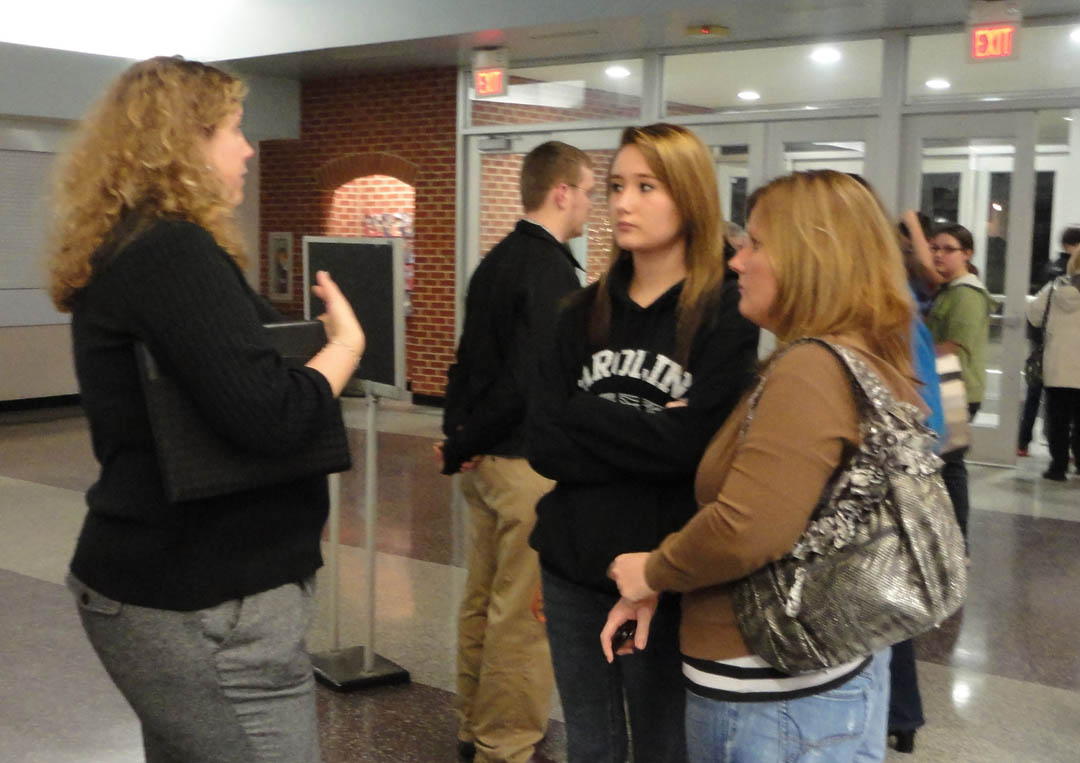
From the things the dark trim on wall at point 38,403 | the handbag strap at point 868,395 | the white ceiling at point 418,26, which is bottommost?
the dark trim on wall at point 38,403

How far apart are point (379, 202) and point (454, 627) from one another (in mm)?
8012

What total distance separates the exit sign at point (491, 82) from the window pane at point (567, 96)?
60cm

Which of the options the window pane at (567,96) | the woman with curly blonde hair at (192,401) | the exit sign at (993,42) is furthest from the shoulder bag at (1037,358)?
the woman with curly blonde hair at (192,401)

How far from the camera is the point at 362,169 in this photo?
12000 mm

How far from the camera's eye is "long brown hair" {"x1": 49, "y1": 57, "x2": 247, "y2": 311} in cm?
172

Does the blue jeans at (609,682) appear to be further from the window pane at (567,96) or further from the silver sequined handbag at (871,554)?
the window pane at (567,96)

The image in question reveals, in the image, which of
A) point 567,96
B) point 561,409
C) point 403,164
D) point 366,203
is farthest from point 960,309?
point 366,203

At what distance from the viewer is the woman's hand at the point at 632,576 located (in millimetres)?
1863

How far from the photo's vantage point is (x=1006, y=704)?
4.03 m

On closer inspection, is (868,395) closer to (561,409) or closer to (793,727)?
(793,727)

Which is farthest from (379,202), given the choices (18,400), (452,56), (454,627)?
(454,627)

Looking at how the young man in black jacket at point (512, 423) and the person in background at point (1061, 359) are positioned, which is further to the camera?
the person in background at point (1061, 359)

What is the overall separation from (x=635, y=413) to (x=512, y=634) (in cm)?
141

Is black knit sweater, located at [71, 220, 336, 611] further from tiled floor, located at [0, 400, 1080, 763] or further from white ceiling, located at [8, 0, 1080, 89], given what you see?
white ceiling, located at [8, 0, 1080, 89]
